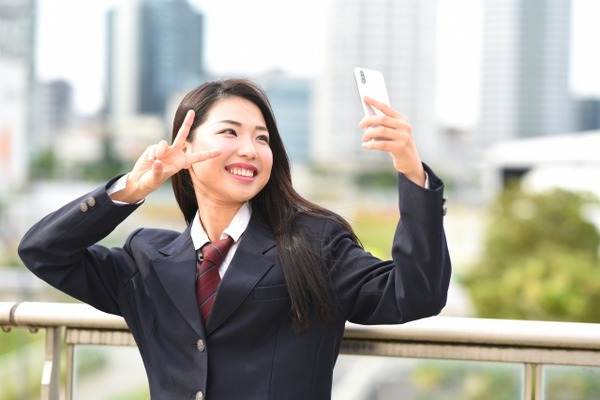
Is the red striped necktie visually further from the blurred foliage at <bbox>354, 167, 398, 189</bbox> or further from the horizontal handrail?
the blurred foliage at <bbox>354, 167, 398, 189</bbox>

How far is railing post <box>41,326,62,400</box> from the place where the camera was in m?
2.37

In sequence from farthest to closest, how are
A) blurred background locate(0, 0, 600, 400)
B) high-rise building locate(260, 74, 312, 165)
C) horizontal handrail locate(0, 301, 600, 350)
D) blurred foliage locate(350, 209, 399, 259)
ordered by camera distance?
high-rise building locate(260, 74, 312, 165) → blurred background locate(0, 0, 600, 400) → blurred foliage locate(350, 209, 399, 259) → horizontal handrail locate(0, 301, 600, 350)

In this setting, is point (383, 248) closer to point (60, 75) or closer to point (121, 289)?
point (60, 75)

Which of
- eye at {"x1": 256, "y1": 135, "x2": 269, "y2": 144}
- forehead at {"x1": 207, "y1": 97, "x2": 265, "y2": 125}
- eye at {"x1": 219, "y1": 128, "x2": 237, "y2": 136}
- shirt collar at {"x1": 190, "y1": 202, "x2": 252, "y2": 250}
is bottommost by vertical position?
shirt collar at {"x1": 190, "y1": 202, "x2": 252, "y2": 250}

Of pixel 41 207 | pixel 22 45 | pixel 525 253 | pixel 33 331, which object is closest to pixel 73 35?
pixel 22 45

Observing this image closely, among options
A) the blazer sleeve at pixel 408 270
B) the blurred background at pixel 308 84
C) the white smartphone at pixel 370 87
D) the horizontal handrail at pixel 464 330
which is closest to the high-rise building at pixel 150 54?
the blurred background at pixel 308 84

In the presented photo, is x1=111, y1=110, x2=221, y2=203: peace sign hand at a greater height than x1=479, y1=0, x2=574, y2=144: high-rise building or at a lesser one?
lesser

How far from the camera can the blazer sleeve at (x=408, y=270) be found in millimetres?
1663

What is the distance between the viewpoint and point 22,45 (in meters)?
65.8

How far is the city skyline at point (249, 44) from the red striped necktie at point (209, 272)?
70112 millimetres

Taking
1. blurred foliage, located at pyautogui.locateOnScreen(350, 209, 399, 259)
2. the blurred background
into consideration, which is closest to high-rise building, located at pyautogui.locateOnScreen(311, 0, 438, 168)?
the blurred background

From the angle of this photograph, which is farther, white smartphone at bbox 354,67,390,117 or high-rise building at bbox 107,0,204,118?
high-rise building at bbox 107,0,204,118

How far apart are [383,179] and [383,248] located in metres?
14.6

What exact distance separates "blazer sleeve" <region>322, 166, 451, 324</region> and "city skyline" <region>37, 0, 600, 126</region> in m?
70.3
